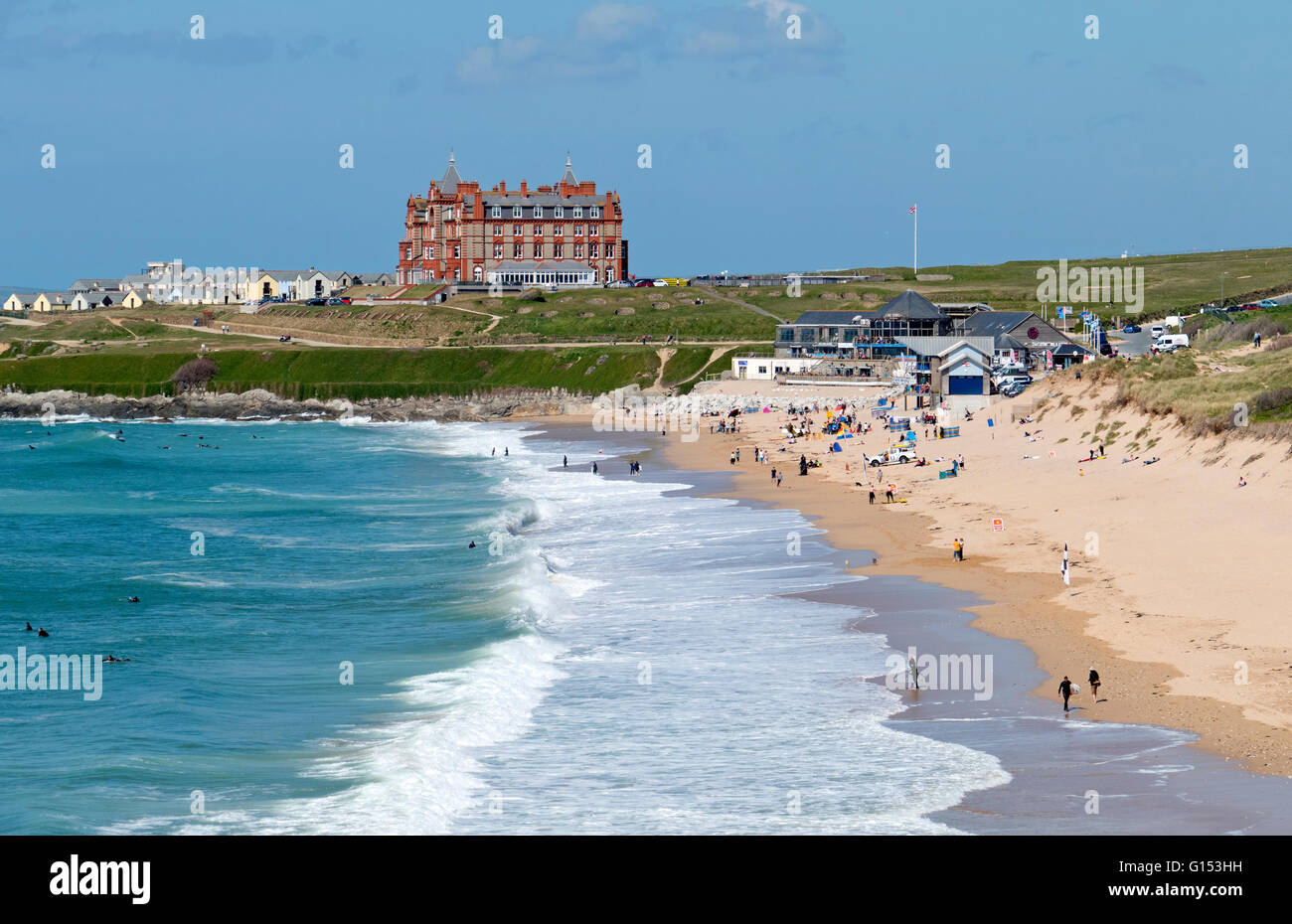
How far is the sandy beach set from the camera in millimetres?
24781

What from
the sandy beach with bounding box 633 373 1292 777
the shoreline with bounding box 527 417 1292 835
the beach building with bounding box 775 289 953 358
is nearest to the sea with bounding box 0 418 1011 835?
the shoreline with bounding box 527 417 1292 835

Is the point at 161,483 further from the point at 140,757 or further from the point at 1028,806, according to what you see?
the point at 1028,806

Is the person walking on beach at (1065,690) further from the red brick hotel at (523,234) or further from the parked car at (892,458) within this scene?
the red brick hotel at (523,234)

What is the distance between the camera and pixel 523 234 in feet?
541

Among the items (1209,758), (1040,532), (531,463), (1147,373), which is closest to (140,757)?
(1209,758)

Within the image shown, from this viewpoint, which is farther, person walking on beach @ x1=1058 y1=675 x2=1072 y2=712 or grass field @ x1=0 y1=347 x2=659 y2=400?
grass field @ x1=0 y1=347 x2=659 y2=400

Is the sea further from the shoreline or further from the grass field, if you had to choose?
the grass field

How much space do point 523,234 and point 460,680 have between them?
13938cm

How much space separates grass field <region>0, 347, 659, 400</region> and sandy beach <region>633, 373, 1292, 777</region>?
5310cm

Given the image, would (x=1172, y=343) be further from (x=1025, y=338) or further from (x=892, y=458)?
(x=892, y=458)

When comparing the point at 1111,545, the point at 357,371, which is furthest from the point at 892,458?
the point at 357,371

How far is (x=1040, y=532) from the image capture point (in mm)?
41688

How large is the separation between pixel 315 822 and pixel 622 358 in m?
102

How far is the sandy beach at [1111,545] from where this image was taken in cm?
2478
